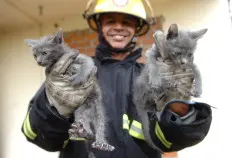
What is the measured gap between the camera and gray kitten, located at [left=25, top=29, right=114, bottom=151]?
5.77ft

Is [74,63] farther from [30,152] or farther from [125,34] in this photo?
[30,152]

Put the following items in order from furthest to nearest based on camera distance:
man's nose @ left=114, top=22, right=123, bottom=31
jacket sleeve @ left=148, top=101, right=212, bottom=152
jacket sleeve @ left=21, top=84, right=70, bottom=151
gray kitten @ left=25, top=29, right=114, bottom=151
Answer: man's nose @ left=114, top=22, right=123, bottom=31
gray kitten @ left=25, top=29, right=114, bottom=151
jacket sleeve @ left=21, top=84, right=70, bottom=151
jacket sleeve @ left=148, top=101, right=212, bottom=152

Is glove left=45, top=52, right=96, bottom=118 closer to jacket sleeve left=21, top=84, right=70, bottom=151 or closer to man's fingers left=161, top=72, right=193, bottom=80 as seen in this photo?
jacket sleeve left=21, top=84, right=70, bottom=151

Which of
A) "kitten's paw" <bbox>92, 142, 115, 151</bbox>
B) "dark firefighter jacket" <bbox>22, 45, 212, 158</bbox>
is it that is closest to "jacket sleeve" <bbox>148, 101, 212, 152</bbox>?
"dark firefighter jacket" <bbox>22, 45, 212, 158</bbox>

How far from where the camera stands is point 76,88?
5.88 feet

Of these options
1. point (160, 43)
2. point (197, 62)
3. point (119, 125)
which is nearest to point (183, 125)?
point (119, 125)

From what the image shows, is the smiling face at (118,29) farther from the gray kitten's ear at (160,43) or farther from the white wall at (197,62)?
the white wall at (197,62)

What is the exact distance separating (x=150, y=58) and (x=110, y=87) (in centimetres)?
31

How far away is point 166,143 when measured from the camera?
1.65 meters

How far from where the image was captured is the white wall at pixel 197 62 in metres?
3.42

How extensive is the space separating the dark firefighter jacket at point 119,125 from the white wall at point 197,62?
1.74 metres

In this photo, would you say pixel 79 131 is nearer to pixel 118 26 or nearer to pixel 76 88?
pixel 76 88

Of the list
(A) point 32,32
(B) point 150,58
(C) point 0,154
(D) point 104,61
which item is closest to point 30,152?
(C) point 0,154

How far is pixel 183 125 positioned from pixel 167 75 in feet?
1.02
